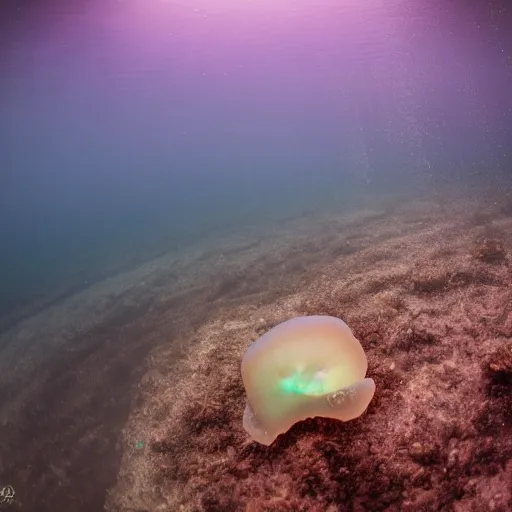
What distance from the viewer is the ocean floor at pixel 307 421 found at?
6.63 feet

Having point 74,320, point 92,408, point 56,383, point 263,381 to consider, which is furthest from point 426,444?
point 74,320

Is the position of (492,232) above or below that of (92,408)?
above

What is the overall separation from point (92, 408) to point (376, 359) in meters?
4.98

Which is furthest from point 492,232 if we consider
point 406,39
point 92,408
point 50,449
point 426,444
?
point 406,39

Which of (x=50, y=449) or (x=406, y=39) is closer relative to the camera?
(x=50, y=449)

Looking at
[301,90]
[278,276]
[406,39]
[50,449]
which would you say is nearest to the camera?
[50,449]

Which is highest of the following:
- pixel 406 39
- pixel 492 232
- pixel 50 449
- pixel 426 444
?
pixel 406 39

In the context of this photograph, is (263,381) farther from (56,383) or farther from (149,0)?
(149,0)

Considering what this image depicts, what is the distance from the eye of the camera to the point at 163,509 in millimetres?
2475

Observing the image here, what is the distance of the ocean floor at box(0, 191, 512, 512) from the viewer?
2.02 meters

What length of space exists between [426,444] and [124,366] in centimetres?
562

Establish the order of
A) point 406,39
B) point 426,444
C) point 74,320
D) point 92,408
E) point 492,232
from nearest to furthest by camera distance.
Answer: point 426,444, point 92,408, point 492,232, point 74,320, point 406,39

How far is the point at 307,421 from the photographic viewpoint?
2289 mm

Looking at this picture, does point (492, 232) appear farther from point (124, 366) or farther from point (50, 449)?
point (50, 449)
